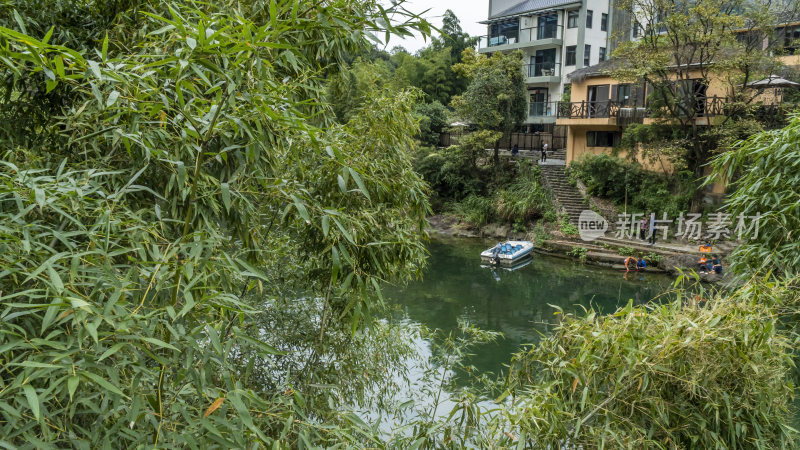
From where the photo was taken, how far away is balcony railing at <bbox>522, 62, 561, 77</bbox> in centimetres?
1989

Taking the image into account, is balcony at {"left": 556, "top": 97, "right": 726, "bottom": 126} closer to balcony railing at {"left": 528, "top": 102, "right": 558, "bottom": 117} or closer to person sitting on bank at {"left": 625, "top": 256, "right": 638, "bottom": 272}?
balcony railing at {"left": 528, "top": 102, "right": 558, "bottom": 117}

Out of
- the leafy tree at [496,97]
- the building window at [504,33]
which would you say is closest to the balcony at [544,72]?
the building window at [504,33]

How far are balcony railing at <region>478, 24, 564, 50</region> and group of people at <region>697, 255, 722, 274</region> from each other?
35.7 feet

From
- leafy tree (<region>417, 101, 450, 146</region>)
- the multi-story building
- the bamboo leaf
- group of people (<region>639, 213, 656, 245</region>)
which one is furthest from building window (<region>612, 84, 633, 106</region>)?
the bamboo leaf

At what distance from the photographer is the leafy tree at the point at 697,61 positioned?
1193cm

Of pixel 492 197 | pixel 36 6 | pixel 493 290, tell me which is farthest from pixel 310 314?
pixel 492 197

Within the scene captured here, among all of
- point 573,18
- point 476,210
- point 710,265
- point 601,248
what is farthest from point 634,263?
point 573,18

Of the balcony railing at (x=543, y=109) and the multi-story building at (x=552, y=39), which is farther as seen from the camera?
the balcony railing at (x=543, y=109)

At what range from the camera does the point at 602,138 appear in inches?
645

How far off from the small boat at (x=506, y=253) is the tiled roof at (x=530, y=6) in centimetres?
986

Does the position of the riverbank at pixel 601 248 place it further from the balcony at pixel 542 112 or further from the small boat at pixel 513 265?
the balcony at pixel 542 112

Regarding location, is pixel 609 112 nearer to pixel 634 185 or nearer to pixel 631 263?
pixel 634 185

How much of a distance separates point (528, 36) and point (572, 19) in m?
1.61

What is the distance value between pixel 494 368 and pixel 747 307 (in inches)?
204
